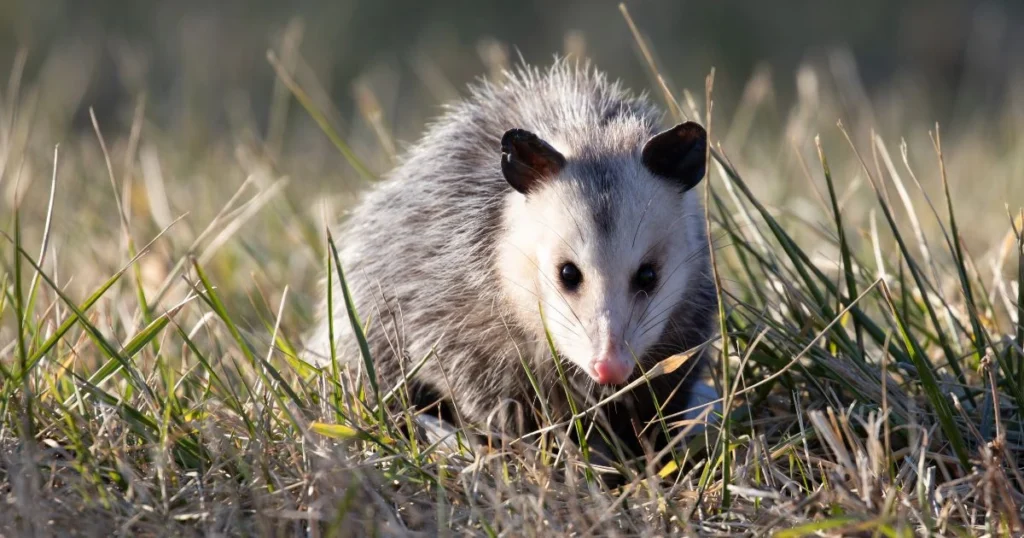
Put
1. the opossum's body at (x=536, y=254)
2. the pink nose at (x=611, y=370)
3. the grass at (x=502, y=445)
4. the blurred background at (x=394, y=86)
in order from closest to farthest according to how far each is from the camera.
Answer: the grass at (x=502, y=445) → the pink nose at (x=611, y=370) → the opossum's body at (x=536, y=254) → the blurred background at (x=394, y=86)

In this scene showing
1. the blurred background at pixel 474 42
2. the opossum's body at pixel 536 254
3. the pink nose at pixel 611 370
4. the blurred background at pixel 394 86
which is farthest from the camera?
the blurred background at pixel 474 42

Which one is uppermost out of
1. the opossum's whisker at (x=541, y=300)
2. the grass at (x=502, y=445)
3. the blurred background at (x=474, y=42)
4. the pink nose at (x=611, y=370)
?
the blurred background at (x=474, y=42)

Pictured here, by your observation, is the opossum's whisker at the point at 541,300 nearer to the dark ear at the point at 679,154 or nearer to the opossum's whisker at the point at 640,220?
the opossum's whisker at the point at 640,220

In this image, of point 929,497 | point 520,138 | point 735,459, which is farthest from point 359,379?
point 929,497

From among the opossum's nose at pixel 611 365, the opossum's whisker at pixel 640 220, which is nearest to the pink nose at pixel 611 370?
the opossum's nose at pixel 611 365

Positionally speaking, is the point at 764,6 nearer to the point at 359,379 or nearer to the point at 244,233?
the point at 244,233

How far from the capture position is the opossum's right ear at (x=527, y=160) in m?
1.95

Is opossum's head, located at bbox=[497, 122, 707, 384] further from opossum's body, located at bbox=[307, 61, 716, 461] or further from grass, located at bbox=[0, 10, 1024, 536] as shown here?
grass, located at bbox=[0, 10, 1024, 536]

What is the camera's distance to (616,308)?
1.82 meters

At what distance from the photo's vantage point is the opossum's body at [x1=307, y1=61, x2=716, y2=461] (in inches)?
74.2

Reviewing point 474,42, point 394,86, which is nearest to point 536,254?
point 394,86

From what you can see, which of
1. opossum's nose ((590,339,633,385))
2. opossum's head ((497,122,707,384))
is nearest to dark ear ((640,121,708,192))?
opossum's head ((497,122,707,384))

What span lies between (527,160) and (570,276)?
0.83ft

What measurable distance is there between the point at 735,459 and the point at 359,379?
702mm
